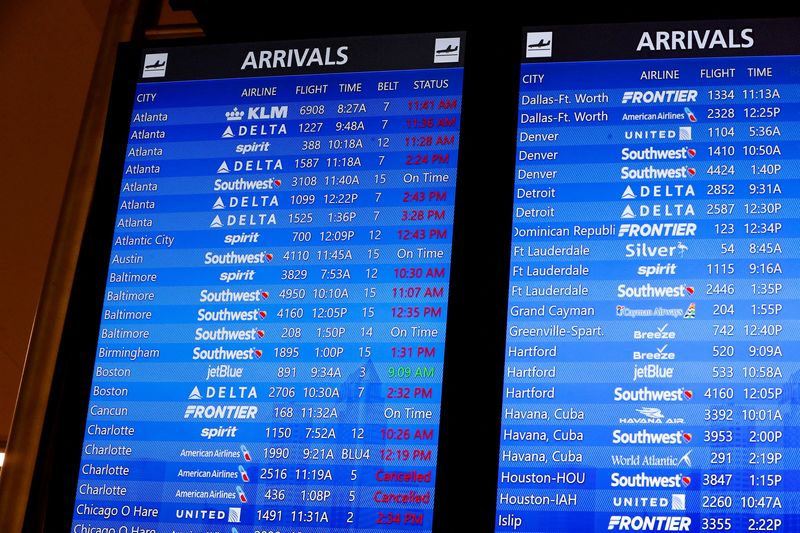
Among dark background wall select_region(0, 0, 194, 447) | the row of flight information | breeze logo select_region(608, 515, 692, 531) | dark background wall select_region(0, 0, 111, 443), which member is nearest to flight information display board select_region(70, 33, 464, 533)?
the row of flight information

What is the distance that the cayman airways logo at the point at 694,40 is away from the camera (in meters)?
3.59

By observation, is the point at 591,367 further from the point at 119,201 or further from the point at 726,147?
the point at 119,201

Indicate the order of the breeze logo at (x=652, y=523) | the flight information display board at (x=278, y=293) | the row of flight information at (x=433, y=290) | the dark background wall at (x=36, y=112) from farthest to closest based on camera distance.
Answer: the dark background wall at (x=36, y=112), the flight information display board at (x=278, y=293), the row of flight information at (x=433, y=290), the breeze logo at (x=652, y=523)

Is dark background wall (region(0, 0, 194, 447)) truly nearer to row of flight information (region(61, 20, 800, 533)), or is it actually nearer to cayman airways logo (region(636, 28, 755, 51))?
row of flight information (region(61, 20, 800, 533))

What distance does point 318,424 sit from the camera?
3312 mm

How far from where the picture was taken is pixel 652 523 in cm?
303

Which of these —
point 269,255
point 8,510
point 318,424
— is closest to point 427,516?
point 318,424

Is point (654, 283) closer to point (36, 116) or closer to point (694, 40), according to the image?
point (694, 40)

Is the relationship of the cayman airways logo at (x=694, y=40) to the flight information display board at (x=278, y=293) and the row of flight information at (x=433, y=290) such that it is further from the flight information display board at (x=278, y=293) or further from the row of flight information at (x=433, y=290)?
the flight information display board at (x=278, y=293)

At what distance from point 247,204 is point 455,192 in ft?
2.10

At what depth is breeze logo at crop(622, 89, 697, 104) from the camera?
11.7ft

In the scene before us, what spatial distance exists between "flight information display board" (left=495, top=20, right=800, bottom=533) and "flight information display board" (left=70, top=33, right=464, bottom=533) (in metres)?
0.28

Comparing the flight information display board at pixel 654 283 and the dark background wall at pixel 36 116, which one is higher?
the dark background wall at pixel 36 116

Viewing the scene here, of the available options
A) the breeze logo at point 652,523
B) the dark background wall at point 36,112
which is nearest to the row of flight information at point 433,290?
the breeze logo at point 652,523
